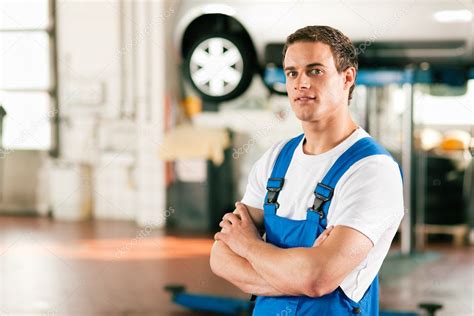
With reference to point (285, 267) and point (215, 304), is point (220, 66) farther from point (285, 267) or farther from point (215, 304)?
point (285, 267)

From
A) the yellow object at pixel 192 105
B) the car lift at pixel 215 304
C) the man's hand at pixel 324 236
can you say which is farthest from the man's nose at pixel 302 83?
the yellow object at pixel 192 105

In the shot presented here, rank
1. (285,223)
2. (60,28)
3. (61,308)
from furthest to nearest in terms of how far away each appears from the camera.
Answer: (60,28)
(61,308)
(285,223)

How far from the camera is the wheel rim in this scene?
4.98 metres

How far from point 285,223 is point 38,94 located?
6.43 metres

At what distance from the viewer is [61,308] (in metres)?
3.79

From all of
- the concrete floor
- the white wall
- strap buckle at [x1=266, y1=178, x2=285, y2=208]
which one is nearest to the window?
the white wall

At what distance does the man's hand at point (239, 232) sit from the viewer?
1501 mm

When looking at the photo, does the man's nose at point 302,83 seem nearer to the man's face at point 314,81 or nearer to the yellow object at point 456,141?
the man's face at point 314,81

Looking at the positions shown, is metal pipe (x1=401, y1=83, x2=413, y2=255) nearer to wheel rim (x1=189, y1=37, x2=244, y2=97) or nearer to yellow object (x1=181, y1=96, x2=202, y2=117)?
wheel rim (x1=189, y1=37, x2=244, y2=97)

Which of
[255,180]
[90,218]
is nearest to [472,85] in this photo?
[90,218]

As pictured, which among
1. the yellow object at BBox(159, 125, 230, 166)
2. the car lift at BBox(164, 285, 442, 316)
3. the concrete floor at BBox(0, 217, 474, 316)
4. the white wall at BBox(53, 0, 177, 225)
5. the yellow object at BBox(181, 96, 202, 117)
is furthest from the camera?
the yellow object at BBox(181, 96, 202, 117)

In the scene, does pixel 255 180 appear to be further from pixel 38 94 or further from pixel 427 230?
pixel 38 94

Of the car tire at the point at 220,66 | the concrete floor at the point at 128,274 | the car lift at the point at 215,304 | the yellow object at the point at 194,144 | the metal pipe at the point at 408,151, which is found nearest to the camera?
the car lift at the point at 215,304

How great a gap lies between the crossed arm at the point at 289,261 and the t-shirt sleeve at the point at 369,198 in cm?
2
